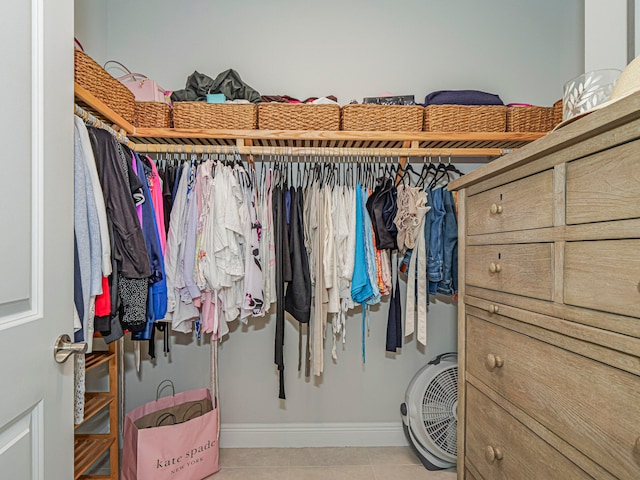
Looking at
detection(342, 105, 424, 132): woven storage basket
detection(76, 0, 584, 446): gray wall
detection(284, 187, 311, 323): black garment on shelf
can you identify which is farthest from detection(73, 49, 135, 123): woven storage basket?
detection(342, 105, 424, 132): woven storage basket

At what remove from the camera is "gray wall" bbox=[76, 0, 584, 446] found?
230 cm

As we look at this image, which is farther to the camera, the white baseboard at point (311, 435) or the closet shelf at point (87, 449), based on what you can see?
the white baseboard at point (311, 435)

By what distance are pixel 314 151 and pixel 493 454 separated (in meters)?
1.52

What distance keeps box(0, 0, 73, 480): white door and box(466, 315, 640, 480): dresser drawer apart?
3.47ft

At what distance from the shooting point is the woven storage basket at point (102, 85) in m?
1.43

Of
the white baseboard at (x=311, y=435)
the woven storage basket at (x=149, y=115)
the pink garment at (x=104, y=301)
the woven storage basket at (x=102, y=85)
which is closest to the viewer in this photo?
the pink garment at (x=104, y=301)

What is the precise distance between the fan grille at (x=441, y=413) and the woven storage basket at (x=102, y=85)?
6.72 feet

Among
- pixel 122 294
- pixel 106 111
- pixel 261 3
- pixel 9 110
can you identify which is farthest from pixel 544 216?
pixel 261 3

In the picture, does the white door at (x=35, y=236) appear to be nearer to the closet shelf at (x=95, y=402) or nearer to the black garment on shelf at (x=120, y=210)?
the black garment on shelf at (x=120, y=210)

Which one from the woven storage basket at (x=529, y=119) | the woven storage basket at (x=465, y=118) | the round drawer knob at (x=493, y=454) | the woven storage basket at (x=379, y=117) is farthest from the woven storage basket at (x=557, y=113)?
the round drawer knob at (x=493, y=454)

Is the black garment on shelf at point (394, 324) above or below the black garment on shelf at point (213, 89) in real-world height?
below

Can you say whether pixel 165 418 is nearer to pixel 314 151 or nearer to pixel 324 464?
pixel 324 464

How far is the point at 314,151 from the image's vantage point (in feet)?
6.67

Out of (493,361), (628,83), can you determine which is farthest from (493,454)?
(628,83)
